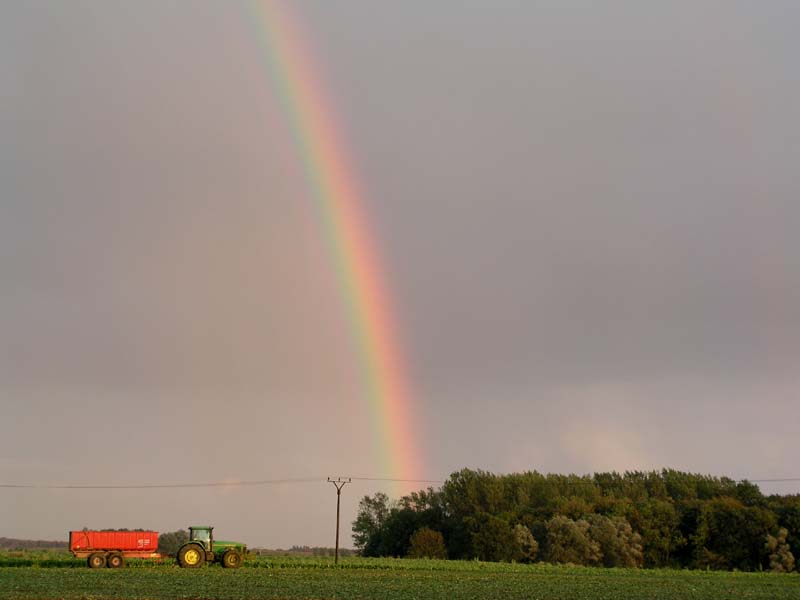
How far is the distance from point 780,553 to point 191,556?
65.5m

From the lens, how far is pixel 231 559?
58.4 metres

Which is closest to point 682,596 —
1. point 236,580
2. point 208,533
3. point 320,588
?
point 320,588

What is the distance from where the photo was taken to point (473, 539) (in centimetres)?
10462

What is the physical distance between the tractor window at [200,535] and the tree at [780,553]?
62468 mm

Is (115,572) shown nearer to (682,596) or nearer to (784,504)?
(682,596)

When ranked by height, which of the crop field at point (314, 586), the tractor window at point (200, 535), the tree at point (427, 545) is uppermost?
the tractor window at point (200, 535)

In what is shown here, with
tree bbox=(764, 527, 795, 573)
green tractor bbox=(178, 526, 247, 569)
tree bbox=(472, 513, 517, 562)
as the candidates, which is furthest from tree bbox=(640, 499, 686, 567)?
green tractor bbox=(178, 526, 247, 569)

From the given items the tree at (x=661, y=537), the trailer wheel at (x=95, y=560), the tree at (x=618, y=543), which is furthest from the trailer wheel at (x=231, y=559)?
the tree at (x=661, y=537)

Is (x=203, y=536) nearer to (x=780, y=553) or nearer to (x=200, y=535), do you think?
(x=200, y=535)

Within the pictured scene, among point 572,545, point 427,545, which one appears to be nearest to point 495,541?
point 572,545

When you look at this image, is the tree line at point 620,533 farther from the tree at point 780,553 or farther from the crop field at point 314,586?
the crop field at point 314,586

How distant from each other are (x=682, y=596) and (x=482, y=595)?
11.2m

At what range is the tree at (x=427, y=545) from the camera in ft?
357

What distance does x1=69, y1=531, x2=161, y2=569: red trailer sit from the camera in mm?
57781
